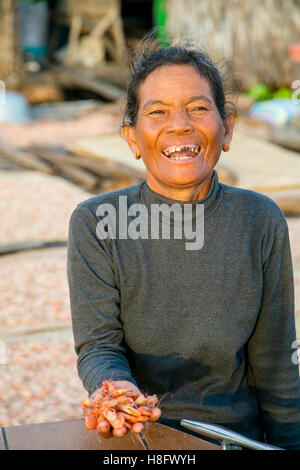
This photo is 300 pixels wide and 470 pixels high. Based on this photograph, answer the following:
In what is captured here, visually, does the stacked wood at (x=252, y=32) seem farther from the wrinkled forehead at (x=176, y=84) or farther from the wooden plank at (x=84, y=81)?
the wrinkled forehead at (x=176, y=84)

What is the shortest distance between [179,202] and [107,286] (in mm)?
313

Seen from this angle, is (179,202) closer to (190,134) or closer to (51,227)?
(190,134)

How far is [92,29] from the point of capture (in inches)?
508

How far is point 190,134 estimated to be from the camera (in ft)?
6.12

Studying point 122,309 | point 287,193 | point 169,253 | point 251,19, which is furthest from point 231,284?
point 251,19

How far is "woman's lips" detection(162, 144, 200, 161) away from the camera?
187 centimetres

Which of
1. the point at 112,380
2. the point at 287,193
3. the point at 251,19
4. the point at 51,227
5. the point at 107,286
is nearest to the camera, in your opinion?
the point at 112,380

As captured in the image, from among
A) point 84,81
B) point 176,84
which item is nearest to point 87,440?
point 176,84

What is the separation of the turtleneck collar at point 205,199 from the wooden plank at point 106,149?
16.7 ft

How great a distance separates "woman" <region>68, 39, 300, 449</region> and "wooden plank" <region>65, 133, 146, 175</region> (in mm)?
5128

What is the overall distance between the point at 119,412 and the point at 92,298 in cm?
52

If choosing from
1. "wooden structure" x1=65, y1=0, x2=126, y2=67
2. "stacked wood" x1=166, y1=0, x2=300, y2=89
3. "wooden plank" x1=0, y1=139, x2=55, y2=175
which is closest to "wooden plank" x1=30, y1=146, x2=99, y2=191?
"wooden plank" x1=0, y1=139, x2=55, y2=175

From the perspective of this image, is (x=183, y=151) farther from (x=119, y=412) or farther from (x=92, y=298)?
(x=119, y=412)

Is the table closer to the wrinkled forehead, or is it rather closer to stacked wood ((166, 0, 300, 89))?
the wrinkled forehead
